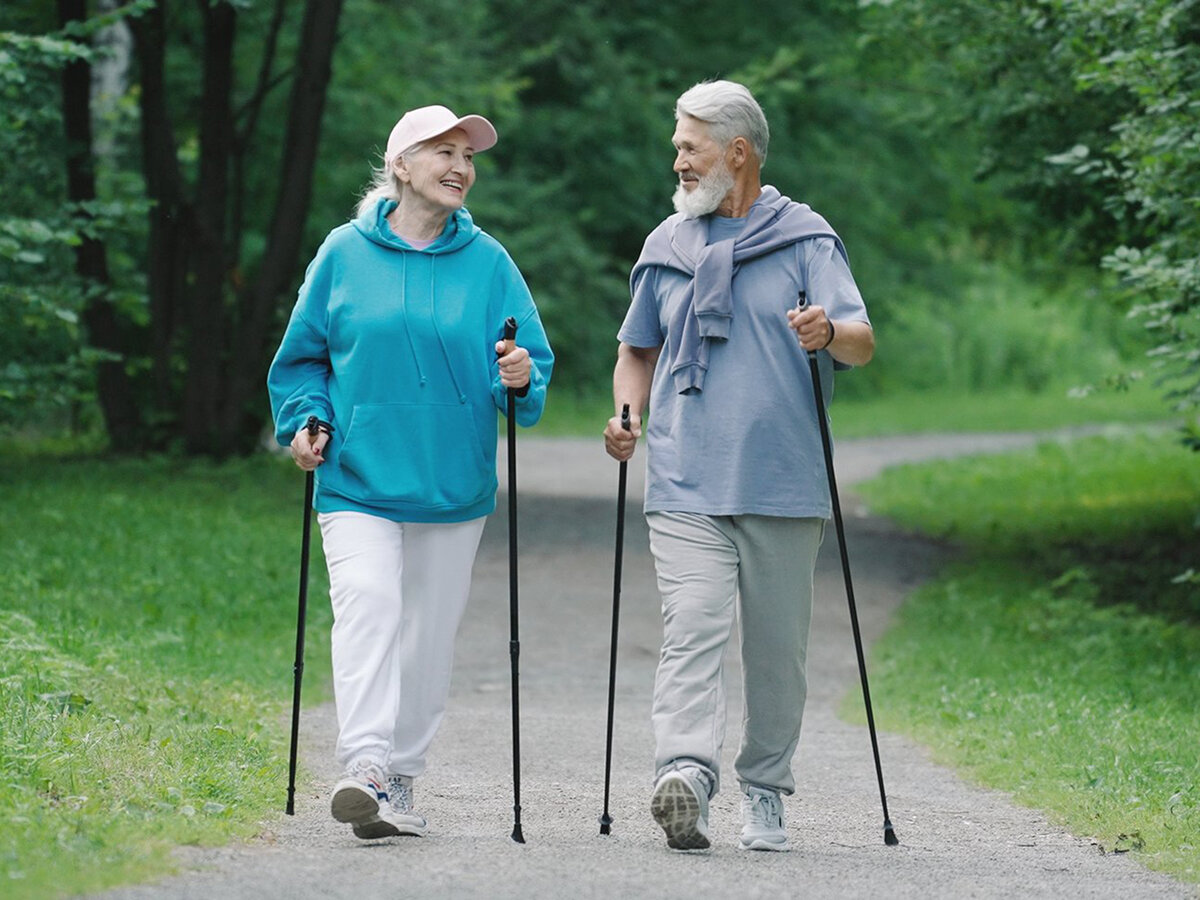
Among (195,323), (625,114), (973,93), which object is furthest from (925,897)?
(625,114)

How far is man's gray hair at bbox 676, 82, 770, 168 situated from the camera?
5836 mm

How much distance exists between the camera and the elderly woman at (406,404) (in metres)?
5.74

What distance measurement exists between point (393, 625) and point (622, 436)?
0.86 metres

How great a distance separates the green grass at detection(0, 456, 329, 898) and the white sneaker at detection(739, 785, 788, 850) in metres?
1.41

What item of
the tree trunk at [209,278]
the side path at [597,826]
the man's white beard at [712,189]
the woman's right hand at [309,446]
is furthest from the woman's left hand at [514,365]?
the tree trunk at [209,278]

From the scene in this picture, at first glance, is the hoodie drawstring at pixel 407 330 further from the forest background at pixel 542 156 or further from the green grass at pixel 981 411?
the green grass at pixel 981 411

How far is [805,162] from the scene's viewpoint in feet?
108

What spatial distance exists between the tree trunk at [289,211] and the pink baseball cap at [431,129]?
12.5m

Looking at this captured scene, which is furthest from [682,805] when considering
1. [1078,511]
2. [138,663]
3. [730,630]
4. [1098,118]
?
[1078,511]

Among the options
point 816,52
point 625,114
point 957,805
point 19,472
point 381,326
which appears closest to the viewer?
point 381,326

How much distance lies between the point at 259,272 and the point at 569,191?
15.7 metres

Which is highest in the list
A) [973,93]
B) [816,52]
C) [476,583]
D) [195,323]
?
[816,52]

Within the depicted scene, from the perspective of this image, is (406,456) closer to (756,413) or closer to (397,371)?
(397,371)

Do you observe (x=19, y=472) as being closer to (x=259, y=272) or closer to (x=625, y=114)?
(x=259, y=272)
